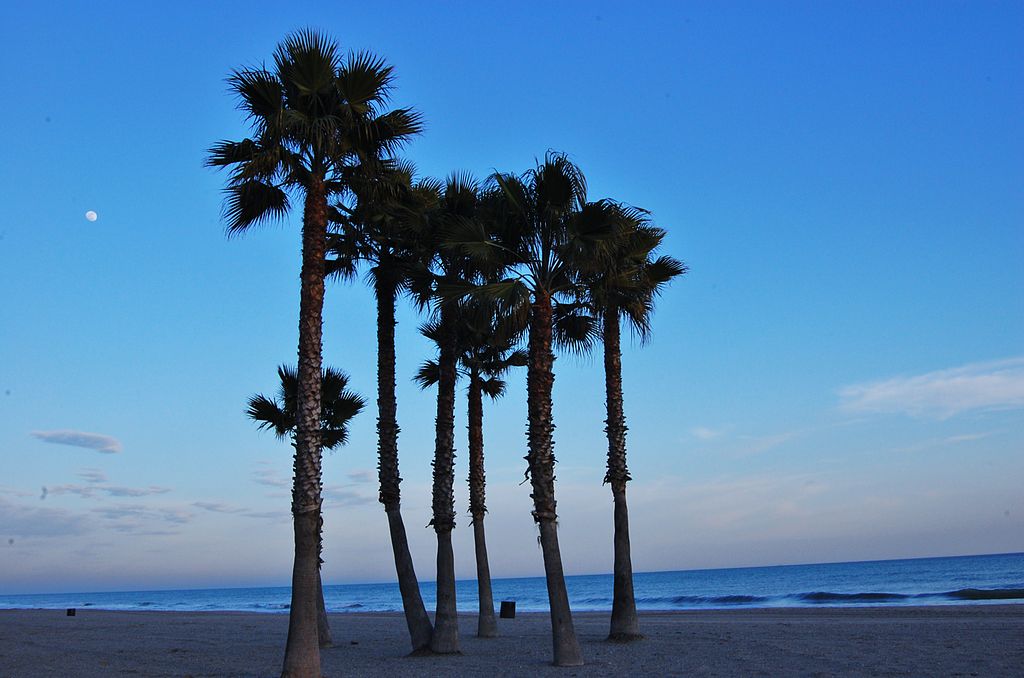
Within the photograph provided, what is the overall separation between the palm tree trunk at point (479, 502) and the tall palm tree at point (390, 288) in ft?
13.4

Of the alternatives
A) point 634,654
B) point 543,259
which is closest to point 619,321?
point 543,259

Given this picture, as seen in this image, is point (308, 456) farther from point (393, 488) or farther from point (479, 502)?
point (479, 502)

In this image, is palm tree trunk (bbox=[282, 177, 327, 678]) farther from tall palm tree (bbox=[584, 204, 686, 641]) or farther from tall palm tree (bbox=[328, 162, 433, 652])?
tall palm tree (bbox=[584, 204, 686, 641])

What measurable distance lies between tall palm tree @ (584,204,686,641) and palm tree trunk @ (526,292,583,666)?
2.41 meters

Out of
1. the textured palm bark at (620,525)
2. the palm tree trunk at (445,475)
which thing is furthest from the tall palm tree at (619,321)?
the palm tree trunk at (445,475)

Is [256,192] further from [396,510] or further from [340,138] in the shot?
[396,510]

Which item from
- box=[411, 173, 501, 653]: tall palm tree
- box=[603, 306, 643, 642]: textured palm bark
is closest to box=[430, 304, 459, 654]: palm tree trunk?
box=[411, 173, 501, 653]: tall palm tree

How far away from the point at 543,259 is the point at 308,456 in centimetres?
652

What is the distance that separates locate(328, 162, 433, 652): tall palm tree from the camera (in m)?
19.2

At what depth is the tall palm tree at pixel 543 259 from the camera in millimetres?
16562

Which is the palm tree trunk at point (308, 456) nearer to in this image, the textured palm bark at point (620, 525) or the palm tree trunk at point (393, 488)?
the palm tree trunk at point (393, 488)

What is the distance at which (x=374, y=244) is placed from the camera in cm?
2039

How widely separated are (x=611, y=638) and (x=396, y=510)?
5893mm

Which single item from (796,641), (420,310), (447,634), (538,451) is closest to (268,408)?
(420,310)
